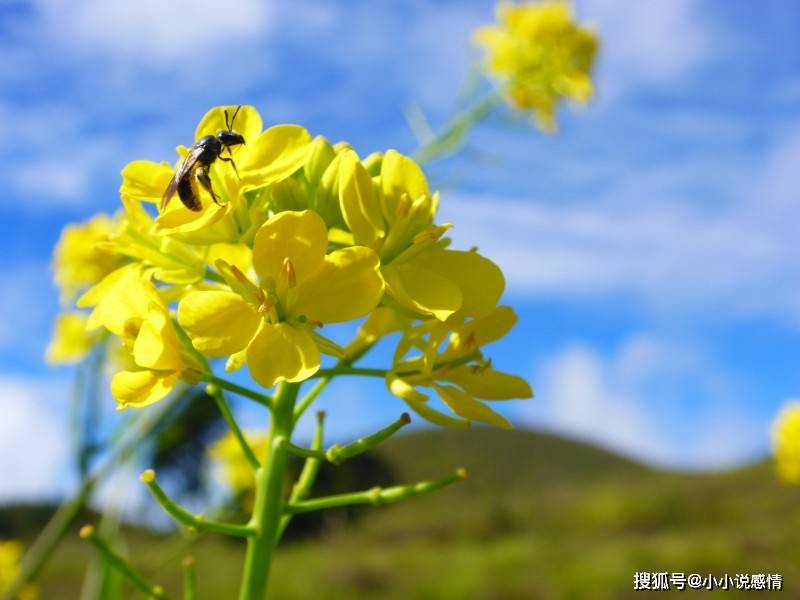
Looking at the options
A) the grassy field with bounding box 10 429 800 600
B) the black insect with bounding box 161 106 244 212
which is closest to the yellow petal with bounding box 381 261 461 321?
the black insect with bounding box 161 106 244 212

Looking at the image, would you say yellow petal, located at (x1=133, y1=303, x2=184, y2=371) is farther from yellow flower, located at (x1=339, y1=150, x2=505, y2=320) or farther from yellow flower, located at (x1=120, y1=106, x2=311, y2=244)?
yellow flower, located at (x1=339, y1=150, x2=505, y2=320)

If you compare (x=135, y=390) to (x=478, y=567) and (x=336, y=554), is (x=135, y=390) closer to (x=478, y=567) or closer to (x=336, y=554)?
(x=478, y=567)

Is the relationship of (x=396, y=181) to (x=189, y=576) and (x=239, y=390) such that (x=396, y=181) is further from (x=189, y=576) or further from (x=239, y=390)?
(x=189, y=576)

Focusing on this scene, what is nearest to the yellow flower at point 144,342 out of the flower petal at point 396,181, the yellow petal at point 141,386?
the yellow petal at point 141,386

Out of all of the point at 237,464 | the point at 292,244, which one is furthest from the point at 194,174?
the point at 237,464

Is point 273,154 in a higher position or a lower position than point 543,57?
lower

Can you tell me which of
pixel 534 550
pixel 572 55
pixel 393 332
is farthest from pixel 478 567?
pixel 393 332

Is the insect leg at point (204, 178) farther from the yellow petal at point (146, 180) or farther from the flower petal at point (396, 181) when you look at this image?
the flower petal at point (396, 181)
